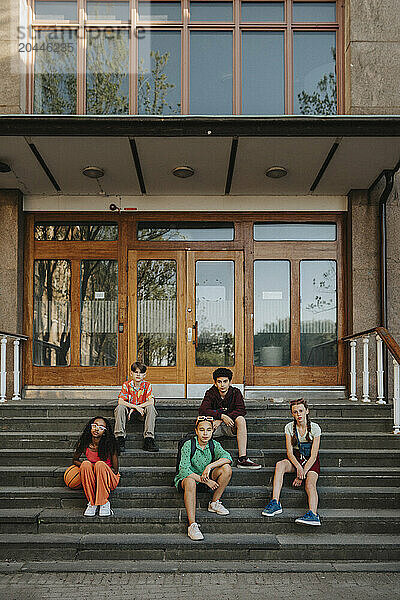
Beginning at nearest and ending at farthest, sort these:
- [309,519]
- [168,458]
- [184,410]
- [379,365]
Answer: [309,519] < [168,458] < [184,410] < [379,365]

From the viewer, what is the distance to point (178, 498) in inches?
313

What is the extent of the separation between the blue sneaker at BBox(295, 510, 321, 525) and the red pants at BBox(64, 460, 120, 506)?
199cm

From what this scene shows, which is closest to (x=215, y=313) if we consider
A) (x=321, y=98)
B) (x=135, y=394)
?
(x=135, y=394)

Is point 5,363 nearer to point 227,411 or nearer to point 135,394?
point 135,394

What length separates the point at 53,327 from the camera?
38.1 feet

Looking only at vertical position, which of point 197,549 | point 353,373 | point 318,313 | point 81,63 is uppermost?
point 81,63

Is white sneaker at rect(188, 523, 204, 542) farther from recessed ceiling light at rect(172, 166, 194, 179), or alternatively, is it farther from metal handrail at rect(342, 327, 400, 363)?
recessed ceiling light at rect(172, 166, 194, 179)

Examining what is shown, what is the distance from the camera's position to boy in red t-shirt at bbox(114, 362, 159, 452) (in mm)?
8727

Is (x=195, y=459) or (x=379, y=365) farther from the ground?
(x=379, y=365)

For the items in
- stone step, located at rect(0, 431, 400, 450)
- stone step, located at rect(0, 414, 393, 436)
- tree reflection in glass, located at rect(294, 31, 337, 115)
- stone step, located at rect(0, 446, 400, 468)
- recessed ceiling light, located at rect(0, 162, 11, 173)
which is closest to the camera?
stone step, located at rect(0, 446, 400, 468)

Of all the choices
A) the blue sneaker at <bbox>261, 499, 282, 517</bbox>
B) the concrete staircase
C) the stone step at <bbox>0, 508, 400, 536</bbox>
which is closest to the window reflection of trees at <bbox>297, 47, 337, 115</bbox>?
the concrete staircase

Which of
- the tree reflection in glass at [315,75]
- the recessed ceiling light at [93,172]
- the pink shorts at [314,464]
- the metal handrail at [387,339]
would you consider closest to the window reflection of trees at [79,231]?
the recessed ceiling light at [93,172]

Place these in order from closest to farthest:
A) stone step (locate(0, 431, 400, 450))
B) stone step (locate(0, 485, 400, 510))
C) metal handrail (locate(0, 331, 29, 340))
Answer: stone step (locate(0, 485, 400, 510))
stone step (locate(0, 431, 400, 450))
metal handrail (locate(0, 331, 29, 340))

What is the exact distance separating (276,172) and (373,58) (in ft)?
8.35
